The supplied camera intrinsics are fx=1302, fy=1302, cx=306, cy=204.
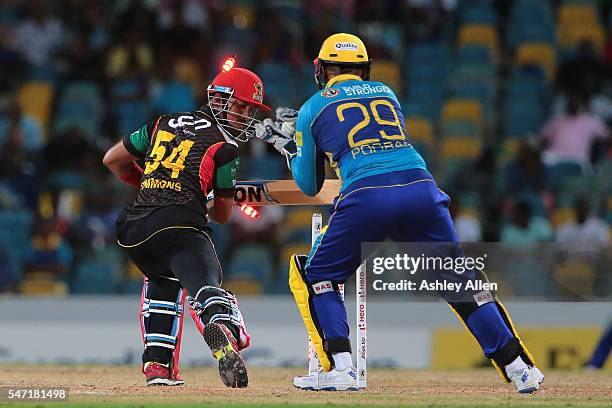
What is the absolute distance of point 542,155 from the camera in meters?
14.8

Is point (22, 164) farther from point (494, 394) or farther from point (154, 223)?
point (494, 394)

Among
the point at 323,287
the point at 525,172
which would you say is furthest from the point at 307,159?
the point at 525,172

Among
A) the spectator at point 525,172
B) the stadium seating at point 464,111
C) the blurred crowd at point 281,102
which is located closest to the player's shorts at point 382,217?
the blurred crowd at point 281,102

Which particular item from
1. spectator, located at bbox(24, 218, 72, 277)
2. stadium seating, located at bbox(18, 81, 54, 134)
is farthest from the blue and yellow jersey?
stadium seating, located at bbox(18, 81, 54, 134)

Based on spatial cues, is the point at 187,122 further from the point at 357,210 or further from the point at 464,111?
the point at 464,111

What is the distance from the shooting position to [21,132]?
1514cm

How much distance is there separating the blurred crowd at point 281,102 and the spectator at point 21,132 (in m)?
0.02

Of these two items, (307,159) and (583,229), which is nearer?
(307,159)

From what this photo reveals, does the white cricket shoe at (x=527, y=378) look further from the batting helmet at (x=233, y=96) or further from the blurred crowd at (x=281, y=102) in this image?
the blurred crowd at (x=281, y=102)

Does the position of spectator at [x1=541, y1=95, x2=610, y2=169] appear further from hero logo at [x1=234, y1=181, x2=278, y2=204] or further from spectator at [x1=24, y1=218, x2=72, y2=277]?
hero logo at [x1=234, y1=181, x2=278, y2=204]

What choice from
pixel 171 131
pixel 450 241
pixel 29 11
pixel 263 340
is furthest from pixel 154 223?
pixel 29 11

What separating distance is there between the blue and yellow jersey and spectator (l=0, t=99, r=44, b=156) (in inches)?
303

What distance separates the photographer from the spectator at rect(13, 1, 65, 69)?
16.6 meters

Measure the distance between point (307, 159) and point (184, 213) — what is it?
0.88 metres
